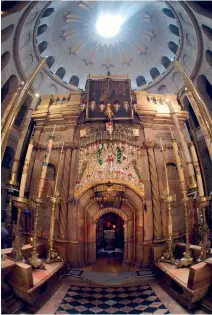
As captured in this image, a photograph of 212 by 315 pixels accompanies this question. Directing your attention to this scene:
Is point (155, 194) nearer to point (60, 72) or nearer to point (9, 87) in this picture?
point (9, 87)

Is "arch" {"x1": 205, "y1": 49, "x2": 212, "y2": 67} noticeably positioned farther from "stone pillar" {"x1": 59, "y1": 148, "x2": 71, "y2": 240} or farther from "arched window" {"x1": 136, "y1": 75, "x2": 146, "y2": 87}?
"stone pillar" {"x1": 59, "y1": 148, "x2": 71, "y2": 240}

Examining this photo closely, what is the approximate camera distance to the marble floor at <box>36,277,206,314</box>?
16.0ft

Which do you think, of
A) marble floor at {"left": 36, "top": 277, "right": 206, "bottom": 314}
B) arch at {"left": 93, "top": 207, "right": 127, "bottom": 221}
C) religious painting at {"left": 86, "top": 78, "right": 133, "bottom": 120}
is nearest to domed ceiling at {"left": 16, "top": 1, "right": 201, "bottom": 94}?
religious painting at {"left": 86, "top": 78, "right": 133, "bottom": 120}

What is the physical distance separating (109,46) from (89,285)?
18089 millimetres

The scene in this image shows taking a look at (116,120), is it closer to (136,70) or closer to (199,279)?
(199,279)

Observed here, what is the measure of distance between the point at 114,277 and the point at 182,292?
2.82m

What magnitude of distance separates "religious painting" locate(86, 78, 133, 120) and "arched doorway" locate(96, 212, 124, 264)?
296 inches

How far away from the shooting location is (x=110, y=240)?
1209 centimetres

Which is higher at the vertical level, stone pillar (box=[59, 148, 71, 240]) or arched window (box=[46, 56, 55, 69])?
arched window (box=[46, 56, 55, 69])

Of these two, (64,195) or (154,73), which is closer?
(64,195)

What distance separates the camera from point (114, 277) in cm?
717

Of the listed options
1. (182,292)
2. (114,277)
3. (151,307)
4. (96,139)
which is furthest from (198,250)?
(96,139)

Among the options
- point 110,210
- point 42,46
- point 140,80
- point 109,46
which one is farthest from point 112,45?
point 110,210

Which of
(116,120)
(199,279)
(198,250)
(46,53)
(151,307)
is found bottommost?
(151,307)
